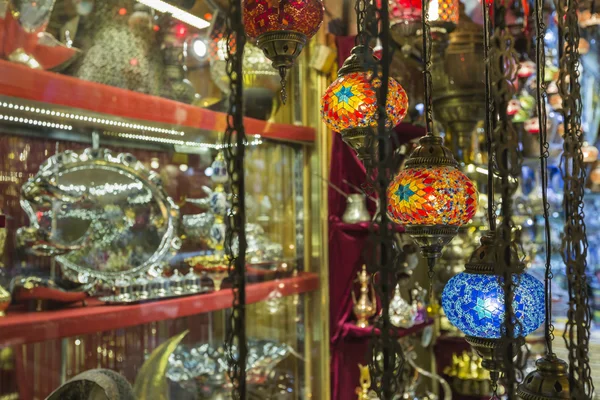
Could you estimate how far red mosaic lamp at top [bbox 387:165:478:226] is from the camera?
0.78 m

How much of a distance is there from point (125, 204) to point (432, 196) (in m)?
0.89

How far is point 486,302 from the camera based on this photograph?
72 cm

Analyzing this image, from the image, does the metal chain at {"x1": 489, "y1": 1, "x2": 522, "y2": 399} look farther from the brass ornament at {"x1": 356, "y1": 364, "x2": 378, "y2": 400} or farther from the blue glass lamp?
the brass ornament at {"x1": 356, "y1": 364, "x2": 378, "y2": 400}

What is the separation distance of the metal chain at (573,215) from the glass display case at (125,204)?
2.81ft

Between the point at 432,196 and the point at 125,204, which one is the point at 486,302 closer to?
the point at 432,196

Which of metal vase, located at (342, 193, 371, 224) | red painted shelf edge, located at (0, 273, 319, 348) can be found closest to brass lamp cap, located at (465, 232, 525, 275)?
red painted shelf edge, located at (0, 273, 319, 348)

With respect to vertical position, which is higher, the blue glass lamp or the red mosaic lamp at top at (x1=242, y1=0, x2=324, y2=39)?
the red mosaic lamp at top at (x1=242, y1=0, x2=324, y2=39)

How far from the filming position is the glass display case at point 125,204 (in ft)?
3.88

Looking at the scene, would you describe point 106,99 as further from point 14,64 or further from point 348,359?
point 348,359

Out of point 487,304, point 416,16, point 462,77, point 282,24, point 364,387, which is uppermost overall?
point 416,16

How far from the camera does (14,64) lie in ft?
3.58

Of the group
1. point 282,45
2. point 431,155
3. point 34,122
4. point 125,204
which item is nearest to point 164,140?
point 125,204

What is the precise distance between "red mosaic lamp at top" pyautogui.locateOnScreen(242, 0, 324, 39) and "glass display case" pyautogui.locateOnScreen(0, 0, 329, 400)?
0.56 meters

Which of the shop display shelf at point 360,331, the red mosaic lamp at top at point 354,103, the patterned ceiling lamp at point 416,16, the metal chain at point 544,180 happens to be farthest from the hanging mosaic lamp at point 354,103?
the shop display shelf at point 360,331
